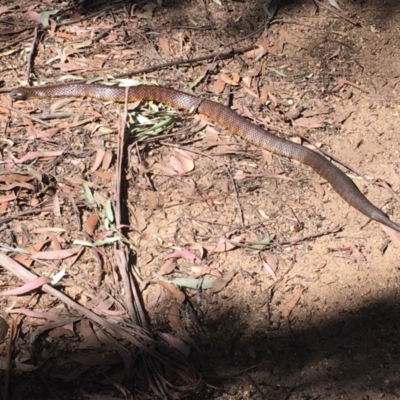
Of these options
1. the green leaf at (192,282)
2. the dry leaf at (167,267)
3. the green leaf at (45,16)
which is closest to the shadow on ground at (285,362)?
the green leaf at (192,282)

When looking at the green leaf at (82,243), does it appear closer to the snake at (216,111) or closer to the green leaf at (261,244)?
the green leaf at (261,244)

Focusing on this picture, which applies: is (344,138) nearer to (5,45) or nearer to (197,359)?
(197,359)

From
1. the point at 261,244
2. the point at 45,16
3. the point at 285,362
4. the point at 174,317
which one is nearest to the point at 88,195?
the point at 174,317

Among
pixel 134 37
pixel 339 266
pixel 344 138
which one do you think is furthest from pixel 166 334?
pixel 134 37

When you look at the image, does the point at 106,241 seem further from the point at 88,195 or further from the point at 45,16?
the point at 45,16

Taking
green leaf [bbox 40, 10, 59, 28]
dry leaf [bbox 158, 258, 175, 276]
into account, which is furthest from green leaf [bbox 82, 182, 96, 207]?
green leaf [bbox 40, 10, 59, 28]
